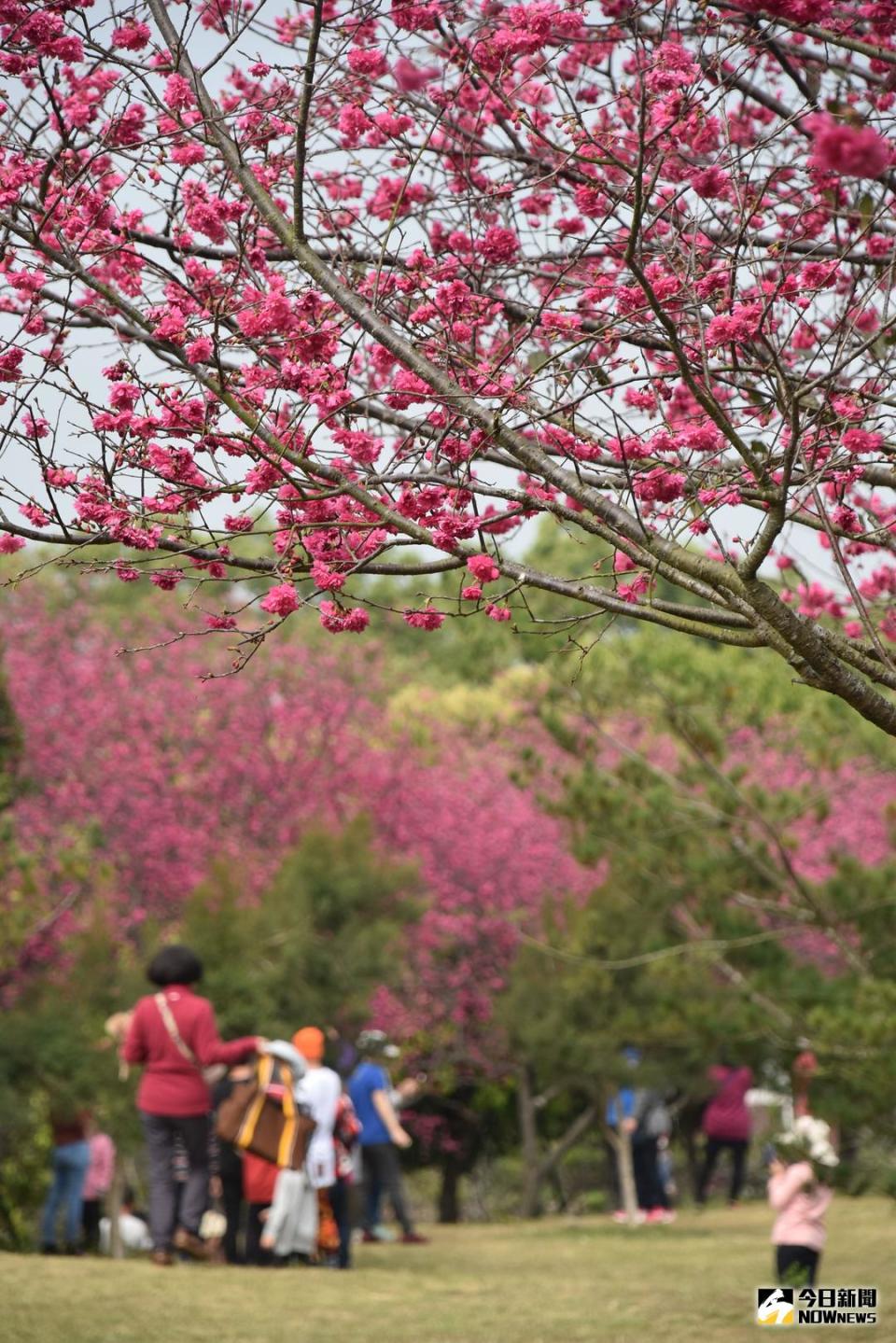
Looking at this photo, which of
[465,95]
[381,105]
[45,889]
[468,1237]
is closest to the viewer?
[381,105]

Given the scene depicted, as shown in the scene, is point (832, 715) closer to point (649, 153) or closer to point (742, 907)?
point (742, 907)

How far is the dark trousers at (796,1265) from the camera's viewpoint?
8.68m

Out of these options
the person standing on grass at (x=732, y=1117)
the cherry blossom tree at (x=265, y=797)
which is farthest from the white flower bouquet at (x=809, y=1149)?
the cherry blossom tree at (x=265, y=797)

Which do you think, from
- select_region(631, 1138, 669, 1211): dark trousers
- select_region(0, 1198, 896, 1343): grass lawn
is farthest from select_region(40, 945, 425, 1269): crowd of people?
select_region(631, 1138, 669, 1211): dark trousers

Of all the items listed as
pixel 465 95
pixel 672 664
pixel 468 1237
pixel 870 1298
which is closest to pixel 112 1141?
pixel 468 1237

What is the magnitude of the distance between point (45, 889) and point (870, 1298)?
37.9 feet

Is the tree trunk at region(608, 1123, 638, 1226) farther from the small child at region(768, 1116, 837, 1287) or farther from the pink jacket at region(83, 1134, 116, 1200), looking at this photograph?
the small child at region(768, 1116, 837, 1287)

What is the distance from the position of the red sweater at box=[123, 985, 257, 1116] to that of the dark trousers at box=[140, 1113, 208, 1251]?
2.9 inches

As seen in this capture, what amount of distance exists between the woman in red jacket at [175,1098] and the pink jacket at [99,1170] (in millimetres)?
5062

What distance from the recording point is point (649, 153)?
17.0 feet

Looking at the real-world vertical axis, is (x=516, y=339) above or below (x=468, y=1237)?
above

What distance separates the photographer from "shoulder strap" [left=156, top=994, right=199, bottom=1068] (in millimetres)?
9469

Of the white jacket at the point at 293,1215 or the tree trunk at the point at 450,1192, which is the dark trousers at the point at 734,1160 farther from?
the white jacket at the point at 293,1215

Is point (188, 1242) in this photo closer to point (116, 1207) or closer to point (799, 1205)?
point (799, 1205)
